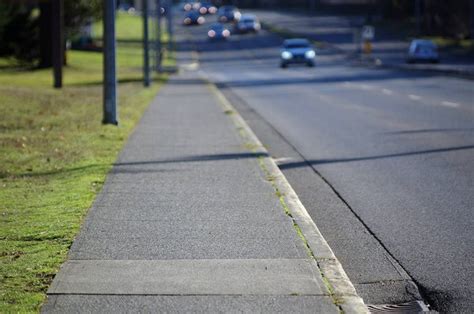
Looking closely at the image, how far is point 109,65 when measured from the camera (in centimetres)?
2047

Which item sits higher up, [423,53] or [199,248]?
[199,248]

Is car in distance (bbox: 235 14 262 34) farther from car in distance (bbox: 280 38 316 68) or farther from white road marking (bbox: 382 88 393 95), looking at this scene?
white road marking (bbox: 382 88 393 95)

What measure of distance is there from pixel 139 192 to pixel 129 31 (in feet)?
358

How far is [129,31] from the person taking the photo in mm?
119062

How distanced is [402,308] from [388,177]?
6.37m

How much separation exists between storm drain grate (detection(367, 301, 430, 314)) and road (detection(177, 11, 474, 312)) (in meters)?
0.08

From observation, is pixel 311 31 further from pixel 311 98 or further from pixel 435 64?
pixel 311 98

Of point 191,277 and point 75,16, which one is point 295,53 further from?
point 191,277

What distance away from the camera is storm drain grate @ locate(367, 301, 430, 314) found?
717cm

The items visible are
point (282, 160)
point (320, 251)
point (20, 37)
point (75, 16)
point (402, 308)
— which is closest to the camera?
point (402, 308)

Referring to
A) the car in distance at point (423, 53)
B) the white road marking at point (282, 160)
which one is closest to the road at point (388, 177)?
the white road marking at point (282, 160)

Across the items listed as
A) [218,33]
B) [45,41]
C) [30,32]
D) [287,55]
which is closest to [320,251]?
[45,41]

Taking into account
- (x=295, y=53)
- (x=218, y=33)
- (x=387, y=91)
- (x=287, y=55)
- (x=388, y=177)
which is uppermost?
(x=218, y=33)

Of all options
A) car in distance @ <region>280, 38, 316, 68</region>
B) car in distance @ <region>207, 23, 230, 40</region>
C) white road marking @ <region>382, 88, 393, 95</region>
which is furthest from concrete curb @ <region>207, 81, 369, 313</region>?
car in distance @ <region>207, 23, 230, 40</region>
